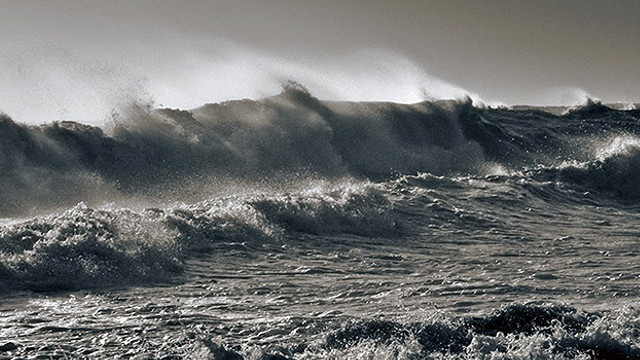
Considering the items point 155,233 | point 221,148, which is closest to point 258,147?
point 221,148

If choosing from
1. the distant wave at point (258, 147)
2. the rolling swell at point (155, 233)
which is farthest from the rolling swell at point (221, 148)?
the rolling swell at point (155, 233)

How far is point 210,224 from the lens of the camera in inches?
336

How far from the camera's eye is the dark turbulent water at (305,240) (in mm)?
5441

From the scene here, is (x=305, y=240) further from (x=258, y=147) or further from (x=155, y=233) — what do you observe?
(x=258, y=147)

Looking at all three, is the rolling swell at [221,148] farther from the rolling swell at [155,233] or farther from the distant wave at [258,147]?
the rolling swell at [155,233]

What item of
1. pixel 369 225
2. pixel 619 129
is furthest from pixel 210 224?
pixel 619 129

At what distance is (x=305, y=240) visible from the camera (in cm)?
870

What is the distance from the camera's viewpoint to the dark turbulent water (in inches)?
214

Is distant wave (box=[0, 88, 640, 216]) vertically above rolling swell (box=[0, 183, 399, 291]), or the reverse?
distant wave (box=[0, 88, 640, 216])

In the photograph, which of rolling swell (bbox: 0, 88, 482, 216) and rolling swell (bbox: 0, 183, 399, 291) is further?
rolling swell (bbox: 0, 88, 482, 216)

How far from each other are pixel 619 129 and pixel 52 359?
17.8 m

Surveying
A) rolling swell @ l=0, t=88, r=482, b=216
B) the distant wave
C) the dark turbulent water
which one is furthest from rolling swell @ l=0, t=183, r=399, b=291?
rolling swell @ l=0, t=88, r=482, b=216

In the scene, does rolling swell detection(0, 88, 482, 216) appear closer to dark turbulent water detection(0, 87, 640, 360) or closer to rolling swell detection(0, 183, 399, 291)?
dark turbulent water detection(0, 87, 640, 360)

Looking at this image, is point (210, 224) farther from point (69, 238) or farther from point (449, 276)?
point (449, 276)
